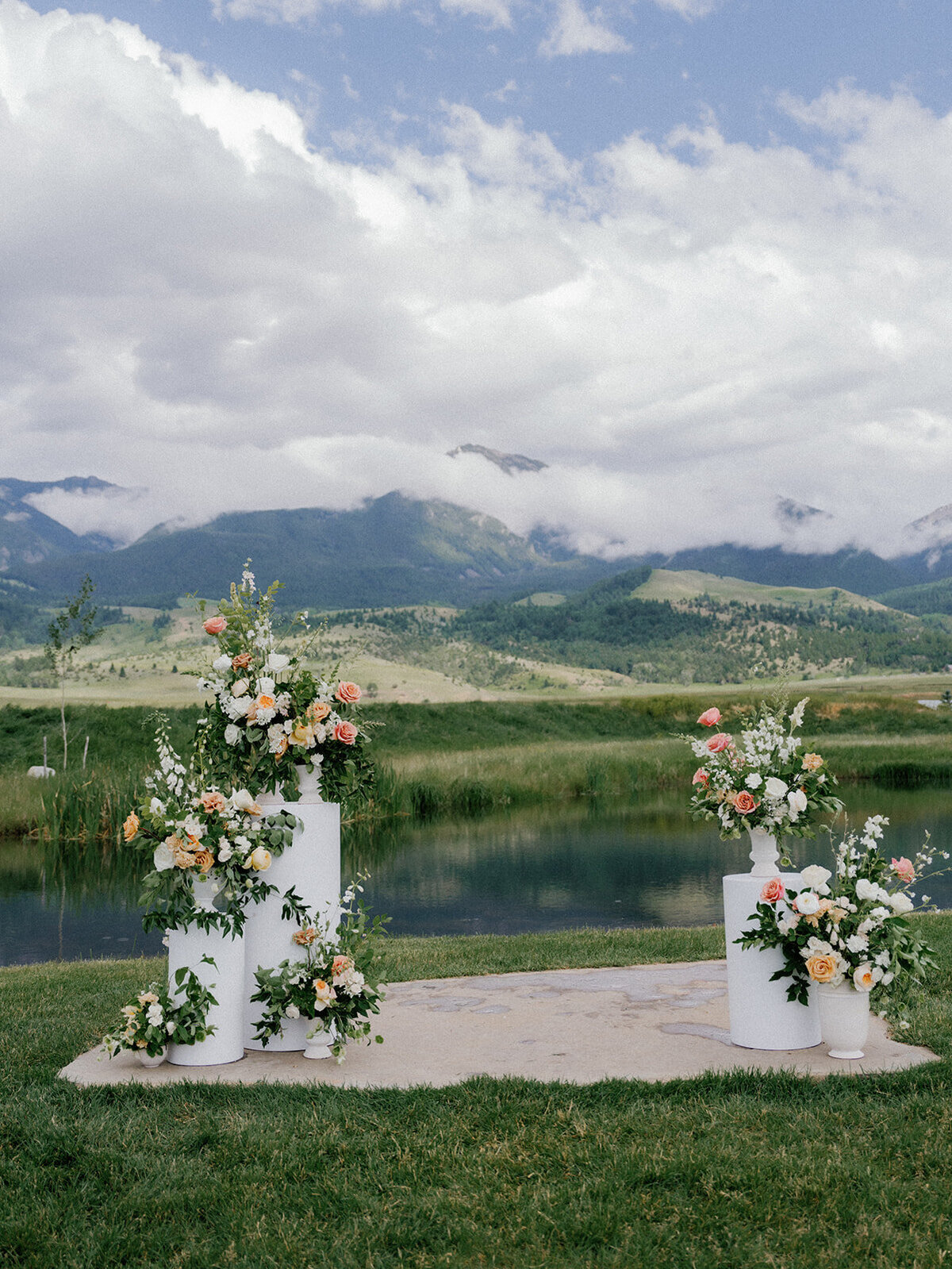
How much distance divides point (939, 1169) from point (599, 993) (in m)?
3.26

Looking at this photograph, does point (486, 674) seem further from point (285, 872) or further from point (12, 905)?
point (285, 872)

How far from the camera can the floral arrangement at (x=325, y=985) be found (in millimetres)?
5621

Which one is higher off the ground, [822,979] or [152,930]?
[822,979]

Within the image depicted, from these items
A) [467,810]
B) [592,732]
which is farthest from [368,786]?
[592,732]

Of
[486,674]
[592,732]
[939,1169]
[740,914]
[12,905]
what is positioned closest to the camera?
[939,1169]

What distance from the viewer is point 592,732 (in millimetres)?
44906

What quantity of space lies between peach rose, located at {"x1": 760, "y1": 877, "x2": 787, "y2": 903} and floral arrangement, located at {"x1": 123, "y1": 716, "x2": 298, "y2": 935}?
260 cm

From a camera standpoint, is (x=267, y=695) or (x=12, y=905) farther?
(x=12, y=905)

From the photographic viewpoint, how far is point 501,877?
17.4m

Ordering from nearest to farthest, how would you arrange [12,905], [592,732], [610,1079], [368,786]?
[610,1079]
[368,786]
[12,905]
[592,732]

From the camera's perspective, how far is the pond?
1390cm

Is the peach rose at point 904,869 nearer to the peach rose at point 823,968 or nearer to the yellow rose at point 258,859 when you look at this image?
the peach rose at point 823,968

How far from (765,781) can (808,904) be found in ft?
2.29

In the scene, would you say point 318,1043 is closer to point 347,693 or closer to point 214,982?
point 214,982
